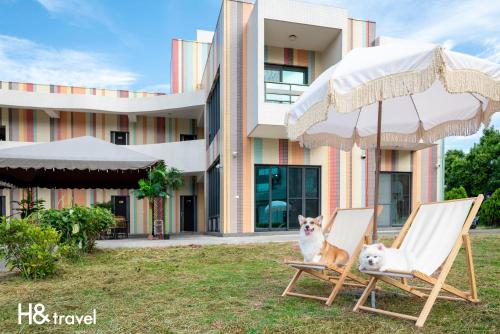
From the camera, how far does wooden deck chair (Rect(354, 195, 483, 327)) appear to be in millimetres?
2951

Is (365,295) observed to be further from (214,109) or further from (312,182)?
(214,109)

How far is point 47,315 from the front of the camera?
317 cm

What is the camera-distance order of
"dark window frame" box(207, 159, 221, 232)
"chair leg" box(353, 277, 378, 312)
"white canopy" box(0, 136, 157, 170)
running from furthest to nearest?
"dark window frame" box(207, 159, 221, 232) < "white canopy" box(0, 136, 157, 170) < "chair leg" box(353, 277, 378, 312)

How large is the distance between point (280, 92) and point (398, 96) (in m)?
9.33

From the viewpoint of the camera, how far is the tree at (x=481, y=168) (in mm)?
24062

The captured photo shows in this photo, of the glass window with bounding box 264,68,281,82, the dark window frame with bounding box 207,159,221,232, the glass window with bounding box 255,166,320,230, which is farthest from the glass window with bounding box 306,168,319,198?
the glass window with bounding box 264,68,281,82

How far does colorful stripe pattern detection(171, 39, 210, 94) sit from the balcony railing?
29.7ft

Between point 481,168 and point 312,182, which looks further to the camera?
point 481,168

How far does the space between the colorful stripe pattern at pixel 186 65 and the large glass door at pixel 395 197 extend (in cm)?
1101

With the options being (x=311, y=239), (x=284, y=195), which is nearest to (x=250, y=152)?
(x=284, y=195)

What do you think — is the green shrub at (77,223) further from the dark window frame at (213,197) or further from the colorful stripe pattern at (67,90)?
the colorful stripe pattern at (67,90)

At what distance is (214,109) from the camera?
14156mm

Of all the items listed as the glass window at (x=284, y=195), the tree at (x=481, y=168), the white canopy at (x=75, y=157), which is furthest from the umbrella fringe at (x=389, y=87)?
the tree at (x=481, y=168)

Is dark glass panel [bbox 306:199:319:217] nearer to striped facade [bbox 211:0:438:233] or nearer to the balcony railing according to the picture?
striped facade [bbox 211:0:438:233]
